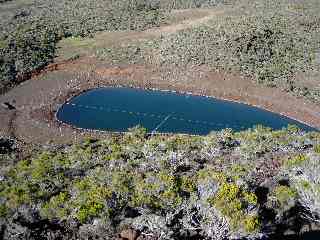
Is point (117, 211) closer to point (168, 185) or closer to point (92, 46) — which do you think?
point (168, 185)

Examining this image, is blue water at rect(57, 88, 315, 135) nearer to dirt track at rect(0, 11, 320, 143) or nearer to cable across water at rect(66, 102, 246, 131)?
cable across water at rect(66, 102, 246, 131)

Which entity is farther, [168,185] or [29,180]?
[29,180]

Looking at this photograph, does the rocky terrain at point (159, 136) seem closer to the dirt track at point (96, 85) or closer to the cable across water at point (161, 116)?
the dirt track at point (96, 85)

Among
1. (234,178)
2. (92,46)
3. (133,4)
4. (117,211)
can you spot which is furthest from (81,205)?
(133,4)

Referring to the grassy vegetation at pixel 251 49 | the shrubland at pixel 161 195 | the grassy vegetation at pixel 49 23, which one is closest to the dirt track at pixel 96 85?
the grassy vegetation at pixel 251 49

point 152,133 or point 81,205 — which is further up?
point 81,205

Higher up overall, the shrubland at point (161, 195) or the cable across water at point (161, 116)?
the shrubland at point (161, 195)
